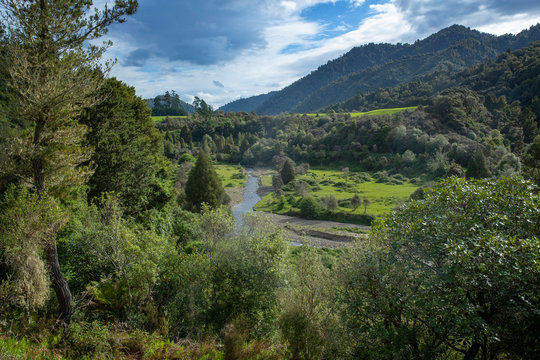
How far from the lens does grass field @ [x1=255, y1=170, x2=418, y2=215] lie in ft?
163

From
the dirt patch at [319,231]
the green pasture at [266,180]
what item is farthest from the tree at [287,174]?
the dirt patch at [319,231]

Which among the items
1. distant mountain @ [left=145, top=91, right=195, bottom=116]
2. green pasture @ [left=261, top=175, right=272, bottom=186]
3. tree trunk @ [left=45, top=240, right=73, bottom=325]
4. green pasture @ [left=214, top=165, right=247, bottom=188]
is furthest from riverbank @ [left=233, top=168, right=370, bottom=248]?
distant mountain @ [left=145, top=91, right=195, bottom=116]

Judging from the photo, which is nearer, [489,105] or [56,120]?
[56,120]

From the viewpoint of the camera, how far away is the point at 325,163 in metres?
91.6

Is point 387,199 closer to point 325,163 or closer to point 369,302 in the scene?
point 325,163

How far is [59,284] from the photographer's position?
8539 millimetres

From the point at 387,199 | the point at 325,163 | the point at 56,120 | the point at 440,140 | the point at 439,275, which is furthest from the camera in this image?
the point at 325,163

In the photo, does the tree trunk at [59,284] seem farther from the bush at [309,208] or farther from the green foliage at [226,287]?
the bush at [309,208]

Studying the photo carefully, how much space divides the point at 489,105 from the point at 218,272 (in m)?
118

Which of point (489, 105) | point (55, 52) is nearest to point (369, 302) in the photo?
point (55, 52)

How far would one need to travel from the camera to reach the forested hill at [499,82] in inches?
3770

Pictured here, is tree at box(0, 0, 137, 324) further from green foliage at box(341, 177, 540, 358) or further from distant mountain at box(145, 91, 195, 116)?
distant mountain at box(145, 91, 195, 116)

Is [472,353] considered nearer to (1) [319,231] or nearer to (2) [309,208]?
(1) [319,231]

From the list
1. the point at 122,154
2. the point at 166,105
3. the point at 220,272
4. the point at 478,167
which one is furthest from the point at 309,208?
the point at 166,105
